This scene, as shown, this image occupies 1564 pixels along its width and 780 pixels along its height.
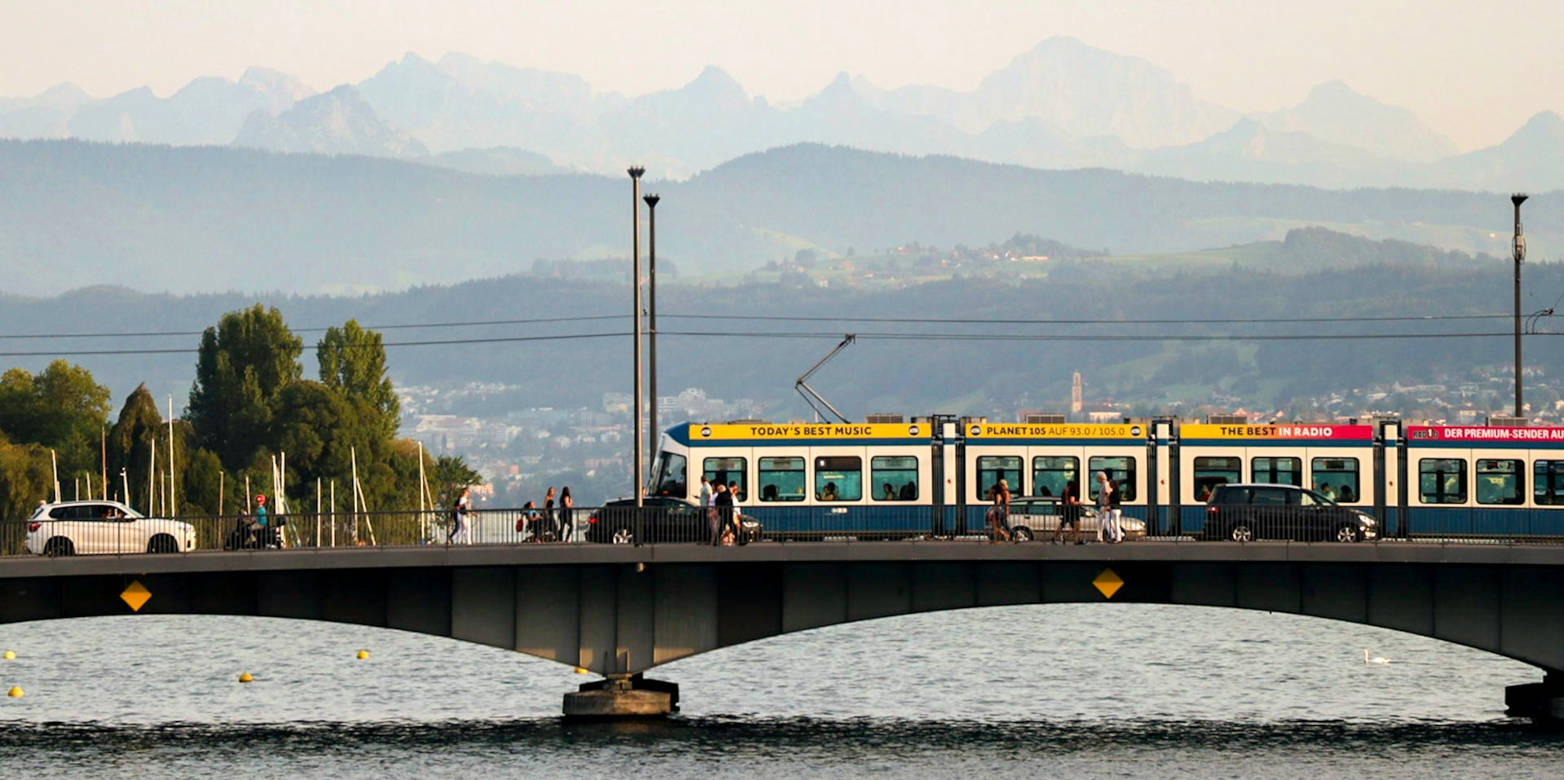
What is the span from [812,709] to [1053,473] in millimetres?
12393

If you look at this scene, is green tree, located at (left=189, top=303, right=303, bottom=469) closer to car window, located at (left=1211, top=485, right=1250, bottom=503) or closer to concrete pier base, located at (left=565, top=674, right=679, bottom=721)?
concrete pier base, located at (left=565, top=674, right=679, bottom=721)

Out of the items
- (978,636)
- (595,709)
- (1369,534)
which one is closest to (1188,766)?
(1369,534)

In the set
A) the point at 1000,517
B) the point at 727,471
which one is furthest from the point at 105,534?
the point at 1000,517

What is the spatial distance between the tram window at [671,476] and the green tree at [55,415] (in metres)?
102

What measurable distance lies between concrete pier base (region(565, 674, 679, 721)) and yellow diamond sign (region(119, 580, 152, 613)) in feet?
37.5

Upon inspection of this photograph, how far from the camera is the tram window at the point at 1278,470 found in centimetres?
6544

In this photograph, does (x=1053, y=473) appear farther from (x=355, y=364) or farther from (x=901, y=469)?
(x=355, y=364)

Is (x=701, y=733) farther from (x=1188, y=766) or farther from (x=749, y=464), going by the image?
(x=1188, y=766)

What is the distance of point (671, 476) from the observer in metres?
68.2

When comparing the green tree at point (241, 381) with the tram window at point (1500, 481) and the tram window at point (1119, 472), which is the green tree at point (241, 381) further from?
the tram window at point (1500, 481)

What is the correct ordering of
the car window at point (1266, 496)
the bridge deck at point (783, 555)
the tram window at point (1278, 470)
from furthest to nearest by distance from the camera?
the tram window at point (1278, 470) → the car window at point (1266, 496) → the bridge deck at point (783, 555)

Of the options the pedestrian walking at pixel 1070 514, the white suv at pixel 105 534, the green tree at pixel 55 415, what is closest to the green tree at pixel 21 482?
the green tree at pixel 55 415

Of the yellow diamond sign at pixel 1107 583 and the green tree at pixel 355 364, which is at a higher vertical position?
the green tree at pixel 355 364

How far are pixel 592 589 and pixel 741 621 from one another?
396cm
